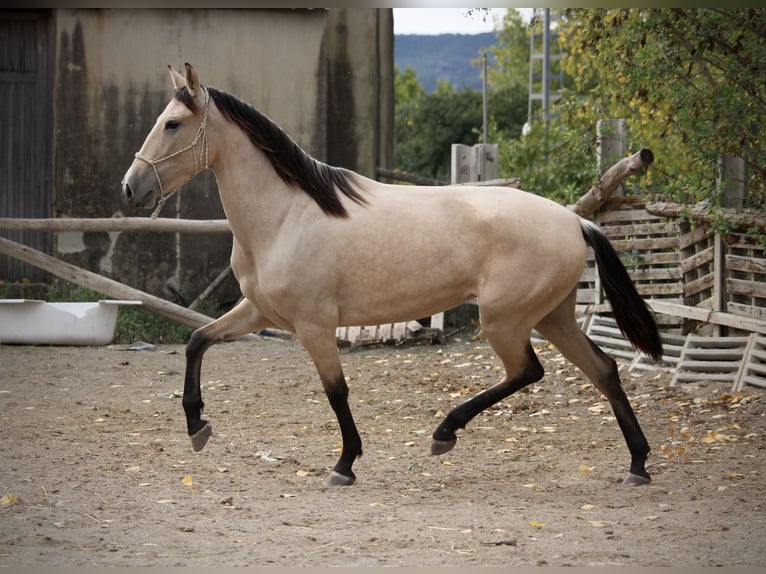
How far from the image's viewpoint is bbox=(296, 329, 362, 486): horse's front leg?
5461 millimetres

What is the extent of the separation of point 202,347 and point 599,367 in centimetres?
216

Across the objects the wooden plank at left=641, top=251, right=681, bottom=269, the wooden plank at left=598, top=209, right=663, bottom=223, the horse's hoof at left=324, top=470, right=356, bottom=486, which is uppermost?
the wooden plank at left=598, top=209, right=663, bottom=223

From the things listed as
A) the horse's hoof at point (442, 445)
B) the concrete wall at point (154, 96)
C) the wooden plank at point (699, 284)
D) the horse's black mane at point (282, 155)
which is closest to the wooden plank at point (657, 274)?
the wooden plank at point (699, 284)

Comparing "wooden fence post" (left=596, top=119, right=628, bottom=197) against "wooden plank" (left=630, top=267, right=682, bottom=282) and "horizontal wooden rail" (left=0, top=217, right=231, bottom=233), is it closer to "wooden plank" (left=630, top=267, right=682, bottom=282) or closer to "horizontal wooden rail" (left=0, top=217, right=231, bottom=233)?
"wooden plank" (left=630, top=267, right=682, bottom=282)

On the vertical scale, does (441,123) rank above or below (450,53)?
below

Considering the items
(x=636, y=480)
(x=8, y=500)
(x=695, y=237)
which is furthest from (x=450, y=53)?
(x=8, y=500)

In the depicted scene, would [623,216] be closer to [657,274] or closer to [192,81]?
[657,274]

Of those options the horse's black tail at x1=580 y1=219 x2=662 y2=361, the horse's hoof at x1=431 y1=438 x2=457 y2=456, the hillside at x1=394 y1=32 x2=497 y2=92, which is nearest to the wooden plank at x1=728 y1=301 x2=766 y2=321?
the horse's black tail at x1=580 y1=219 x2=662 y2=361

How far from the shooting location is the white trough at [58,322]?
32.9ft

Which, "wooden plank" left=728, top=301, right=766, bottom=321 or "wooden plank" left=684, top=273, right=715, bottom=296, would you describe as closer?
"wooden plank" left=728, top=301, right=766, bottom=321

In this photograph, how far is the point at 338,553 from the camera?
4.16m

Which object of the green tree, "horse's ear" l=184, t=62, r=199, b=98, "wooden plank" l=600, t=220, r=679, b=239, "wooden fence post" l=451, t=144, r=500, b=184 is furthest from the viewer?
"wooden fence post" l=451, t=144, r=500, b=184

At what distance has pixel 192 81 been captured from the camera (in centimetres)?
537

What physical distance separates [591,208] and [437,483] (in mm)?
5028
